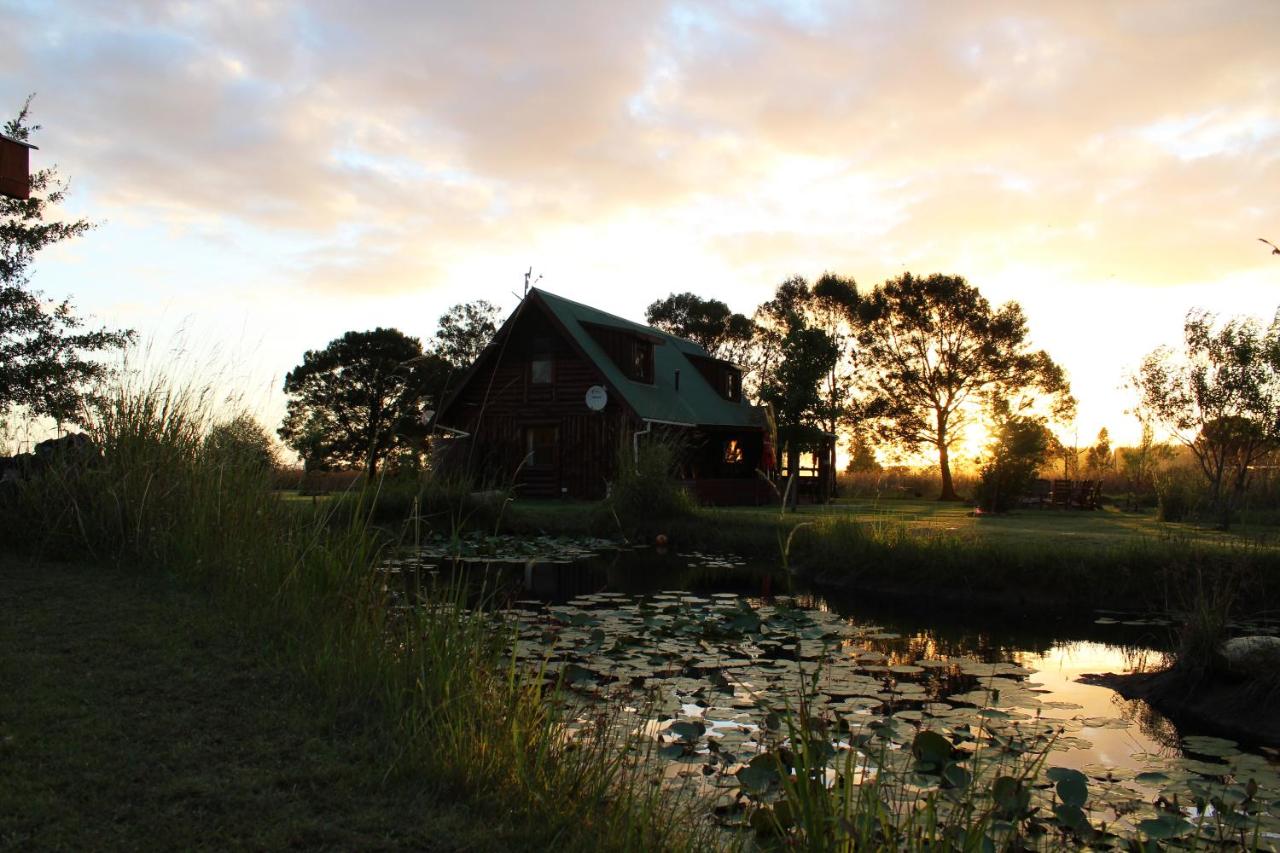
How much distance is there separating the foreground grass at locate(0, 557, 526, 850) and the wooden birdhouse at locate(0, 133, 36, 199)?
3.57 m

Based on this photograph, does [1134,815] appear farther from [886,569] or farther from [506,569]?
[506,569]

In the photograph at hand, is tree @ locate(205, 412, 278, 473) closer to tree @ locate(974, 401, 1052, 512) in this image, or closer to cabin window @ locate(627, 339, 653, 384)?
cabin window @ locate(627, 339, 653, 384)

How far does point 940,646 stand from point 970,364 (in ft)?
109

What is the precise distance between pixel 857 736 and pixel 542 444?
2191cm

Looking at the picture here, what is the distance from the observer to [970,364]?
39250 millimetres

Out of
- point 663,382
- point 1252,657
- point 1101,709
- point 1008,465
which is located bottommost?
point 1101,709

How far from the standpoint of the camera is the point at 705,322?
45.1 meters

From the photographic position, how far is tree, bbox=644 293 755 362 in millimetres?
45125

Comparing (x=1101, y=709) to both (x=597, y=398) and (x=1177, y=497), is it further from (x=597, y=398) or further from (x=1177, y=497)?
(x=597, y=398)

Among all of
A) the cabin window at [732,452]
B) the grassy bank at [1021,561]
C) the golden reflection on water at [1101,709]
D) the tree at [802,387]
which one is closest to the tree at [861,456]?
the cabin window at [732,452]

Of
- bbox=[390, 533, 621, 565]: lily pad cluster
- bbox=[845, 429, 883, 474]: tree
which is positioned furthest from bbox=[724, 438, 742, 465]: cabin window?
bbox=[390, 533, 621, 565]: lily pad cluster

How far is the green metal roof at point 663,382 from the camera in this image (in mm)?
25156

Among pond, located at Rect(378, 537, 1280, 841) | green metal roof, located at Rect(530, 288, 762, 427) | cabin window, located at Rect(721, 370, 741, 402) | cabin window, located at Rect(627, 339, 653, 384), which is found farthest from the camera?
cabin window, located at Rect(721, 370, 741, 402)

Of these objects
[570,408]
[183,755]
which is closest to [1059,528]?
[570,408]
